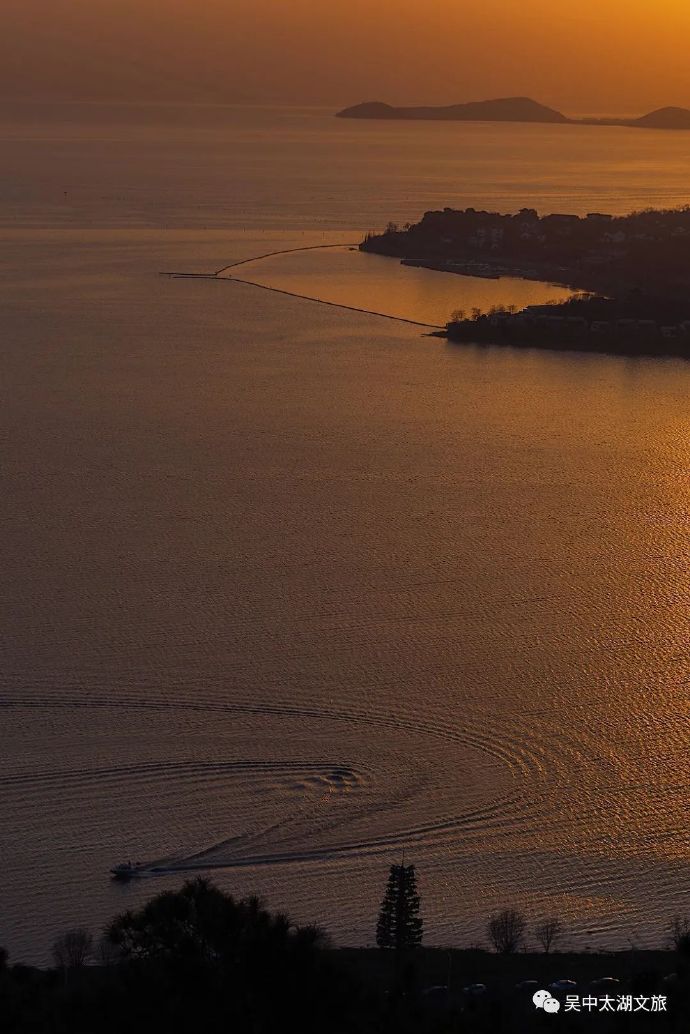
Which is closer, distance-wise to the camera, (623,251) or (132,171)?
(623,251)

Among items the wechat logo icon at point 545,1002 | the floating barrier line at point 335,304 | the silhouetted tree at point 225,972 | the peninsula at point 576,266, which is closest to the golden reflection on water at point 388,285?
the floating barrier line at point 335,304

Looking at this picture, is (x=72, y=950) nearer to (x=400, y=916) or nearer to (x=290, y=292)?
(x=400, y=916)

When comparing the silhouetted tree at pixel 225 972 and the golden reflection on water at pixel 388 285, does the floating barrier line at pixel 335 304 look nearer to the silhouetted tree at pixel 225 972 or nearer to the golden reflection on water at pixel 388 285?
the golden reflection on water at pixel 388 285

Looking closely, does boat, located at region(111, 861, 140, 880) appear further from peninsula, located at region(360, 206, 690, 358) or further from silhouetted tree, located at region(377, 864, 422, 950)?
peninsula, located at region(360, 206, 690, 358)

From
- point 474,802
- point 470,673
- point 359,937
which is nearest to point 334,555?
point 470,673

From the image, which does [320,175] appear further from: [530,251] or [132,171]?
[530,251]

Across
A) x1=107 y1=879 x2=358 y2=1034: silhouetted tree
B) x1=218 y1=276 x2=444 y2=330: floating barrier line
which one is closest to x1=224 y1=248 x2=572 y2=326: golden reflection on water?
x1=218 y1=276 x2=444 y2=330: floating barrier line
